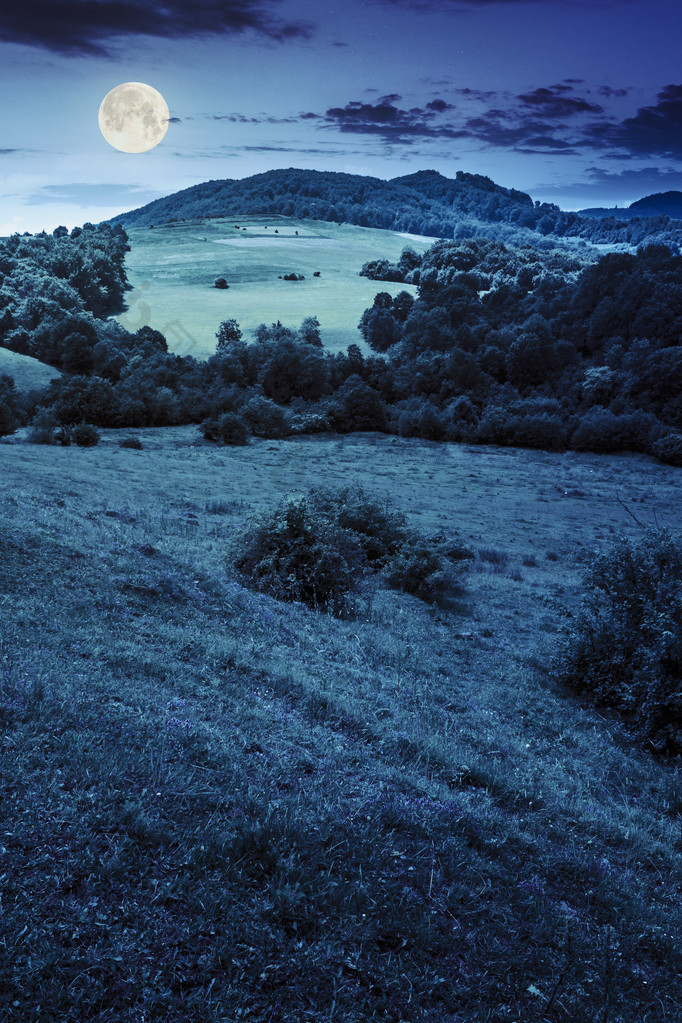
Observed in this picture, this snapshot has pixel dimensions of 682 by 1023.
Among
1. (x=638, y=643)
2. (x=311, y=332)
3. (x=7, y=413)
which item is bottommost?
(x=638, y=643)

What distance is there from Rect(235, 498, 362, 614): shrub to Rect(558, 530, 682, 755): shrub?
17.8 ft

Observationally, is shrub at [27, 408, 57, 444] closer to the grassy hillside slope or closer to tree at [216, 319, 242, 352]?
the grassy hillside slope

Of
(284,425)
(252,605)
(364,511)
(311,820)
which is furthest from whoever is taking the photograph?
(284,425)

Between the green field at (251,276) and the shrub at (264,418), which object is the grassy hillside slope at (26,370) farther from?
the shrub at (264,418)

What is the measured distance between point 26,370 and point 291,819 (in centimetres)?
5974

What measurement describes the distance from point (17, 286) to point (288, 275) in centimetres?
4215

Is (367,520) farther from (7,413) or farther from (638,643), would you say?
(7,413)

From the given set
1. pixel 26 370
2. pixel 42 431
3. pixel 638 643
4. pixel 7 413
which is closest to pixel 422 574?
pixel 638 643

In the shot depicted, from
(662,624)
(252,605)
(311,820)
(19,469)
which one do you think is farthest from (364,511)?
(311,820)

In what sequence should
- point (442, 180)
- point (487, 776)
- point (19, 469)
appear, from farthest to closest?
point (442, 180) < point (19, 469) < point (487, 776)

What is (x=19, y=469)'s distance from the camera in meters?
22.9

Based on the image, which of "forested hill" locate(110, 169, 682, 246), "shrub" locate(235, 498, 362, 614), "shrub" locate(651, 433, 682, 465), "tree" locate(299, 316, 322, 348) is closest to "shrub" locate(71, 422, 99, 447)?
"shrub" locate(235, 498, 362, 614)

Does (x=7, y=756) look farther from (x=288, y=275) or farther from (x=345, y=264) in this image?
(x=345, y=264)

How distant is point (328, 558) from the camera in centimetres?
1527
